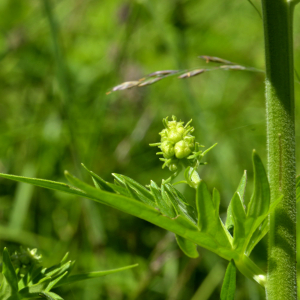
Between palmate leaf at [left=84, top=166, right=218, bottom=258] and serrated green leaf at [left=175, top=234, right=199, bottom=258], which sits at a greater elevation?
palmate leaf at [left=84, top=166, right=218, bottom=258]

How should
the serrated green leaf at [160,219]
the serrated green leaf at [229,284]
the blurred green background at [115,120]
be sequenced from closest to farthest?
the serrated green leaf at [160,219] < the serrated green leaf at [229,284] < the blurred green background at [115,120]

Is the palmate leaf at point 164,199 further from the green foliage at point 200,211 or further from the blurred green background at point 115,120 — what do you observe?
the blurred green background at point 115,120

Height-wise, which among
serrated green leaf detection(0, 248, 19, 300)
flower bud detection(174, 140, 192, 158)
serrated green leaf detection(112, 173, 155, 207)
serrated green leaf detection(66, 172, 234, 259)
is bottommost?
serrated green leaf detection(0, 248, 19, 300)

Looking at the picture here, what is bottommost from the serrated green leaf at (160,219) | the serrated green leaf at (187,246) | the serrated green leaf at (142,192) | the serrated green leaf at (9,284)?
the serrated green leaf at (9,284)

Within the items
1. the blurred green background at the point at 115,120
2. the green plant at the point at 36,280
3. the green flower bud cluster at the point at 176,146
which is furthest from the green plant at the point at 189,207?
the blurred green background at the point at 115,120

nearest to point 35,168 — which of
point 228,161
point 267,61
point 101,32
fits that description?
point 228,161

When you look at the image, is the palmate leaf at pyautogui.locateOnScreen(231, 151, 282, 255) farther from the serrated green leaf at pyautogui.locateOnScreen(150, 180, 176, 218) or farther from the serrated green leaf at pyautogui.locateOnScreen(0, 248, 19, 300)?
the serrated green leaf at pyautogui.locateOnScreen(0, 248, 19, 300)

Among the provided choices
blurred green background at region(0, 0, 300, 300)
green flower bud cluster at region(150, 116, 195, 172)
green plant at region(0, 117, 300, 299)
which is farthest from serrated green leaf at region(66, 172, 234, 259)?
blurred green background at region(0, 0, 300, 300)
